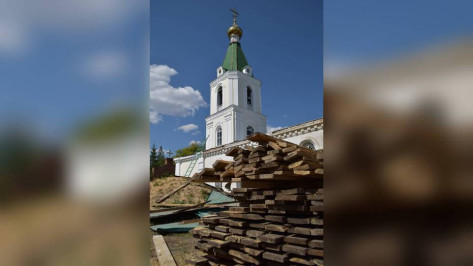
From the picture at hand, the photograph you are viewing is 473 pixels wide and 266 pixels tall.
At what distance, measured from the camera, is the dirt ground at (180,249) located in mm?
5513

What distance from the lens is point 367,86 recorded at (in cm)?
72

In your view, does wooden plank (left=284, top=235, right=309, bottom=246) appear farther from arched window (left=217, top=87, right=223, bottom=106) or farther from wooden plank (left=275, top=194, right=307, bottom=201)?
arched window (left=217, top=87, right=223, bottom=106)

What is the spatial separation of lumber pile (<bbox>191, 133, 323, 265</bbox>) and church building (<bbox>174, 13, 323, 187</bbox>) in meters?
14.2

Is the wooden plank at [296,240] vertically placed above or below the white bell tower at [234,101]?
below

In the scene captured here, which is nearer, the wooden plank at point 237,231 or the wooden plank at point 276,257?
the wooden plank at point 276,257

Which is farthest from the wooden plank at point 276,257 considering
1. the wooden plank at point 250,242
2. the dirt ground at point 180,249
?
the dirt ground at point 180,249

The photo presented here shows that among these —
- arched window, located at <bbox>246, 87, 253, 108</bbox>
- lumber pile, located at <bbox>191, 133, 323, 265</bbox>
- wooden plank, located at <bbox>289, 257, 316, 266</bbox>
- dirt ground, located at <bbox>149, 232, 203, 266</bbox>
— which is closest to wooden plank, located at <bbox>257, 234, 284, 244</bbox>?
lumber pile, located at <bbox>191, 133, 323, 265</bbox>

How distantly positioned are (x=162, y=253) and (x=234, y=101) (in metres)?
16.0

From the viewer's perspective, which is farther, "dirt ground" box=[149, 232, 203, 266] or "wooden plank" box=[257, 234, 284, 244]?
"dirt ground" box=[149, 232, 203, 266]

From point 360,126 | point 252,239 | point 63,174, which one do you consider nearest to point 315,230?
point 252,239

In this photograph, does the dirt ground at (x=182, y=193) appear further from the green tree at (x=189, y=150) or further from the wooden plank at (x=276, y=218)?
the green tree at (x=189, y=150)

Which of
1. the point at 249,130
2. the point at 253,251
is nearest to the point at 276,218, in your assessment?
the point at 253,251

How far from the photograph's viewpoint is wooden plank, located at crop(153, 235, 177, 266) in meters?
5.21

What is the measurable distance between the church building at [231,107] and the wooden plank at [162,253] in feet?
38.9
